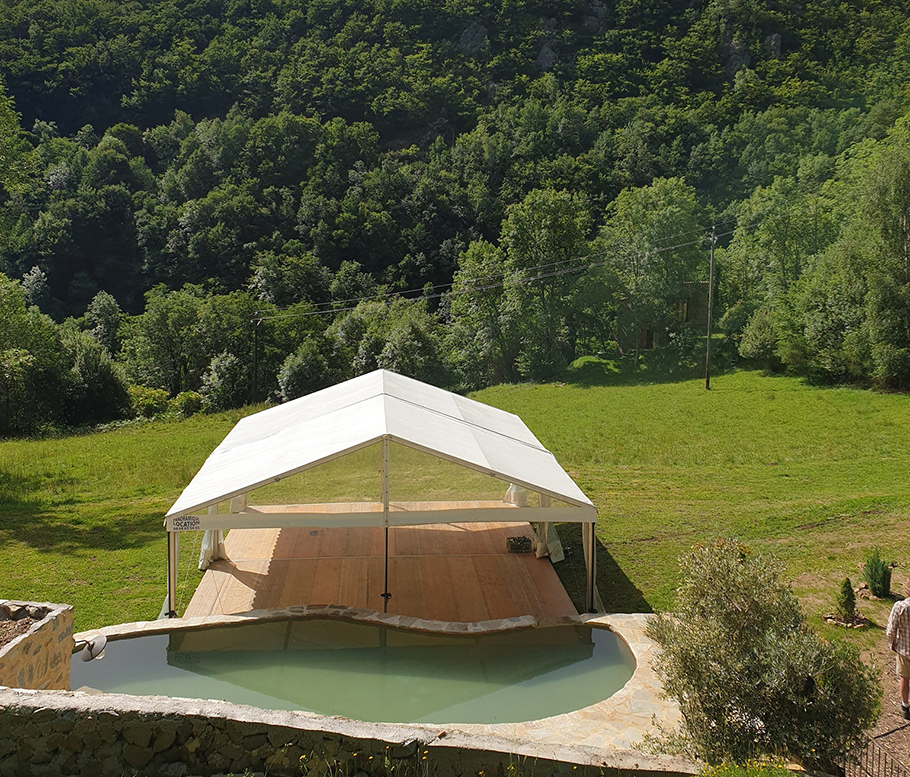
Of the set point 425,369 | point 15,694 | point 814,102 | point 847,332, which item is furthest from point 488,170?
point 15,694

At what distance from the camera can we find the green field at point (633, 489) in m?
8.77

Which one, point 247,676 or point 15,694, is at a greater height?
point 15,694

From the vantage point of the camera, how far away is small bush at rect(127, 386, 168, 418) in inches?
1123

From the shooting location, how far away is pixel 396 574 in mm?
8812

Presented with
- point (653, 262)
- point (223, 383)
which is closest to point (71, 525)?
point (223, 383)

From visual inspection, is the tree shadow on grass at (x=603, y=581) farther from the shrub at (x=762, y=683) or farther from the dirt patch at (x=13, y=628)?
the dirt patch at (x=13, y=628)

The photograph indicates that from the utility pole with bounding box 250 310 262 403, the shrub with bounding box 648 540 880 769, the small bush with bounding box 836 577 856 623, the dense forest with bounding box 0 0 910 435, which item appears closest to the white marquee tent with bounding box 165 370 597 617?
the small bush with bounding box 836 577 856 623

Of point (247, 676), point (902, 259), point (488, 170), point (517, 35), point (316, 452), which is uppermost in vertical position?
point (517, 35)

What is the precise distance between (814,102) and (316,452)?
192 ft

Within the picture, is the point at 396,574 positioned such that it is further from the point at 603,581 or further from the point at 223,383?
the point at 223,383

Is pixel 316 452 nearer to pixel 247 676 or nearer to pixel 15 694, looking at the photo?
pixel 247 676

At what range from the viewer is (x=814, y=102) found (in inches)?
2152

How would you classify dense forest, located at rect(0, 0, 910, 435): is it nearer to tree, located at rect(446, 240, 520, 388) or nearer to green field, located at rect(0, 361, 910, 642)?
tree, located at rect(446, 240, 520, 388)

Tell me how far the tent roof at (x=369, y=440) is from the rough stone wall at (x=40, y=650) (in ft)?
5.72
